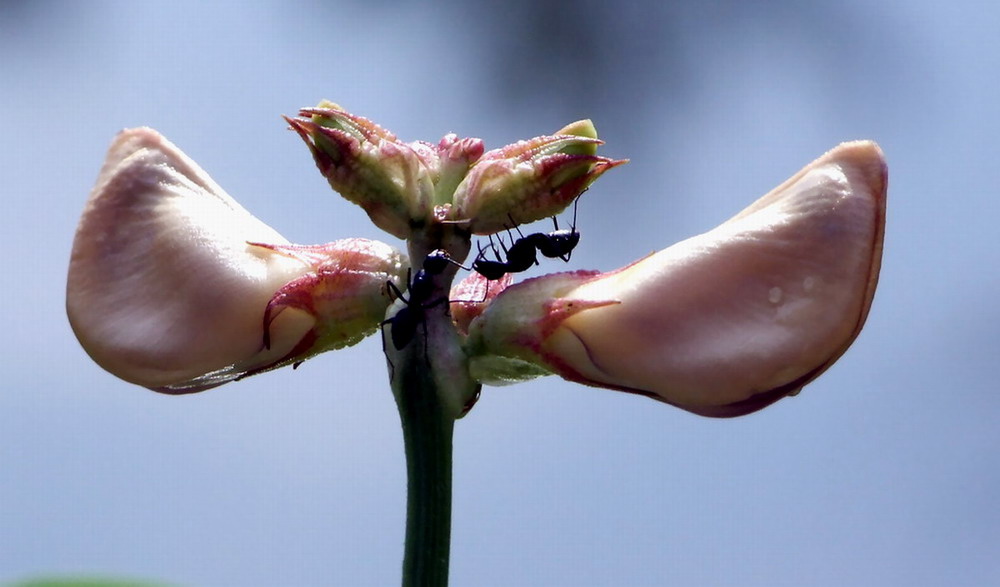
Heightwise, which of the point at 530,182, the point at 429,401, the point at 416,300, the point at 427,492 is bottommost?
the point at 427,492

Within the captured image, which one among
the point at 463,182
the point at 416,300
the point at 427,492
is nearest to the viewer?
the point at 427,492

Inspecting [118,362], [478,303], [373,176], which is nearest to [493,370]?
[478,303]

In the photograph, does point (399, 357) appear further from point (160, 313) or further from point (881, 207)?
point (881, 207)

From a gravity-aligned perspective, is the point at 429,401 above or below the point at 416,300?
below

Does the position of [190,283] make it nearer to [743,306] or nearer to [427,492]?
[427,492]

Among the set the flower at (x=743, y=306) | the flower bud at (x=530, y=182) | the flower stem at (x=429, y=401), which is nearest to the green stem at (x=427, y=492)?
the flower stem at (x=429, y=401)

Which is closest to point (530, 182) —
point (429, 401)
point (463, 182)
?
point (463, 182)
